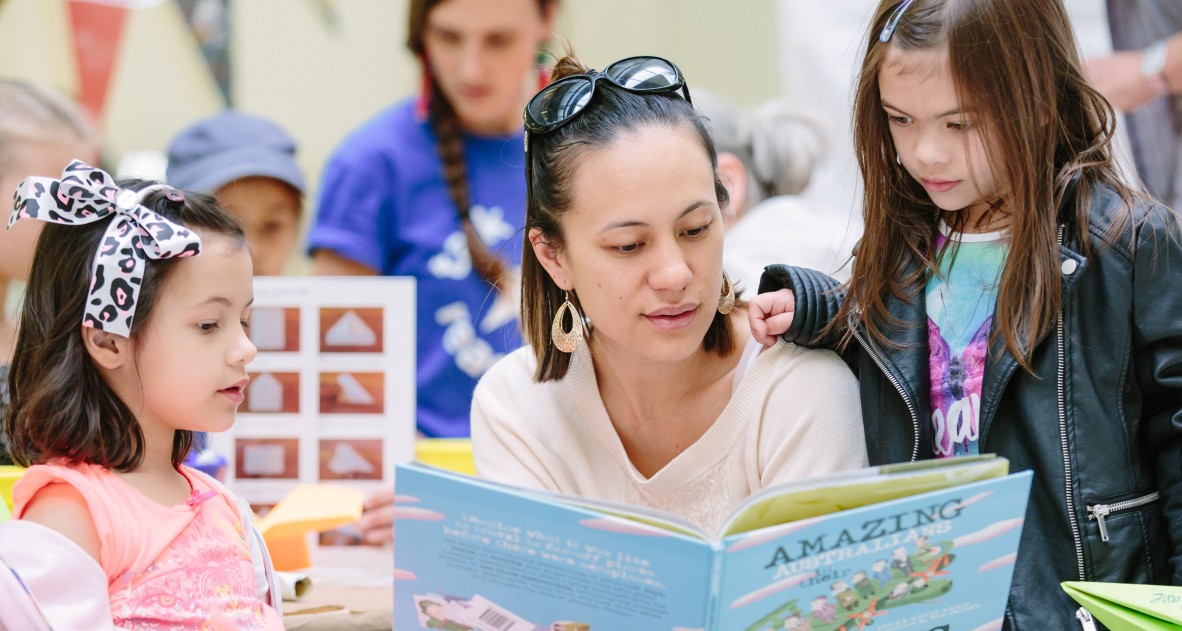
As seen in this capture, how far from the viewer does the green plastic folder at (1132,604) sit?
1.17 metres

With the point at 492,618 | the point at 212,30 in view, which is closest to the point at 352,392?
the point at 492,618

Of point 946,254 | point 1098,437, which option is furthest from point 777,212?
point 1098,437

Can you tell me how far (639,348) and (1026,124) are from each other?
0.58m

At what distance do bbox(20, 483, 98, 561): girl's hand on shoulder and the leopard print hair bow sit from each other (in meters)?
0.19

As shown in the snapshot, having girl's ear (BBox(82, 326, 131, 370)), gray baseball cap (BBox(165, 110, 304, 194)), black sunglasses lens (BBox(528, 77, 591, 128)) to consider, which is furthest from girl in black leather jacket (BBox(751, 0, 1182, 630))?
gray baseball cap (BBox(165, 110, 304, 194))

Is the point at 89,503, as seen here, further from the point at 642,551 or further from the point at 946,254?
the point at 946,254

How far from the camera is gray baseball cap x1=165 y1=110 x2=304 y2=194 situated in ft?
10.8

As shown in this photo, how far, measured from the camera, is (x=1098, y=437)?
1.34 m

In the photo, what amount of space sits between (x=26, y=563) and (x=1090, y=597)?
1134mm

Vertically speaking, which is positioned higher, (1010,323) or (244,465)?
(1010,323)

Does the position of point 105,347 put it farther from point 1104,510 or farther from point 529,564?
point 1104,510

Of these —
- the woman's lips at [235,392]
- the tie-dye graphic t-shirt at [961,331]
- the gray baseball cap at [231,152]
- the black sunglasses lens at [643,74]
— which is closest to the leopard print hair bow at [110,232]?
the woman's lips at [235,392]

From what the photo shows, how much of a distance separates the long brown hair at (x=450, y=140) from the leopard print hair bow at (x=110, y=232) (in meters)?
1.95

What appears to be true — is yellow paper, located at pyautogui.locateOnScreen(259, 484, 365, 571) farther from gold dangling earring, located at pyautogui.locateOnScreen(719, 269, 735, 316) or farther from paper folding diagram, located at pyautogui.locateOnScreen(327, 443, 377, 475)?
gold dangling earring, located at pyautogui.locateOnScreen(719, 269, 735, 316)
